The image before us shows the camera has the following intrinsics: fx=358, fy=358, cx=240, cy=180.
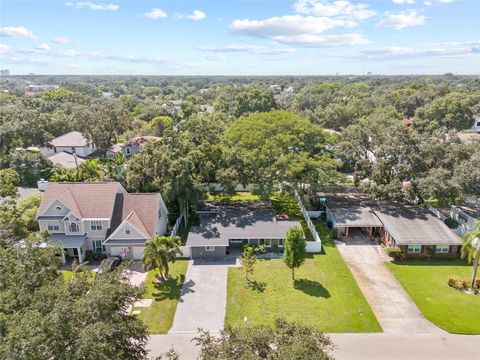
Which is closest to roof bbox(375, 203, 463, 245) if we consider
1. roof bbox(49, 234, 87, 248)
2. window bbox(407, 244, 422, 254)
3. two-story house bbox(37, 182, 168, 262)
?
window bbox(407, 244, 422, 254)

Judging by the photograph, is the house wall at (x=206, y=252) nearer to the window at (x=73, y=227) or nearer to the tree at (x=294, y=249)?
the tree at (x=294, y=249)

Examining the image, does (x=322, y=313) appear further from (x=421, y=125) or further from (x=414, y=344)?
(x=421, y=125)

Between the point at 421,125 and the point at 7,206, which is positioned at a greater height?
the point at 421,125

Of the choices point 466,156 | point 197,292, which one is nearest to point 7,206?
point 197,292

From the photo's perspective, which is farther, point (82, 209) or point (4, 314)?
point (82, 209)

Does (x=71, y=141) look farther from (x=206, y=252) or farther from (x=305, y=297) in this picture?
(x=305, y=297)

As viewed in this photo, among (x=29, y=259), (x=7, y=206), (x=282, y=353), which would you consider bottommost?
(x=7, y=206)

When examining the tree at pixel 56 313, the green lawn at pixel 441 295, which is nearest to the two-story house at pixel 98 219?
the tree at pixel 56 313
